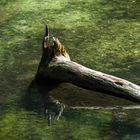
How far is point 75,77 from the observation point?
691cm

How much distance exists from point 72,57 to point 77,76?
139cm

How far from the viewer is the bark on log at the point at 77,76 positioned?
6409mm

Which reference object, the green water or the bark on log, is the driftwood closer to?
the bark on log

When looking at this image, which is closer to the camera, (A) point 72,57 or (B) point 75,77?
(B) point 75,77

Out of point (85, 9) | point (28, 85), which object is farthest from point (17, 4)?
point (28, 85)

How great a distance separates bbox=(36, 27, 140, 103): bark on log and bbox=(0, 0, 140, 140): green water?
0.42ft

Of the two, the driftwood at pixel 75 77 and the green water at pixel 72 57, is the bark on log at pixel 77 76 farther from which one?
the green water at pixel 72 57

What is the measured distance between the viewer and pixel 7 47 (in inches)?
351

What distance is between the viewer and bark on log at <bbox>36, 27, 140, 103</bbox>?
6409mm

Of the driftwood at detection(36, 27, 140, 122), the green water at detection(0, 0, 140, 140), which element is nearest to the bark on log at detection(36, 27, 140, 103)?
the driftwood at detection(36, 27, 140, 122)

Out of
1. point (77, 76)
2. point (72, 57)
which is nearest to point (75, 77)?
point (77, 76)

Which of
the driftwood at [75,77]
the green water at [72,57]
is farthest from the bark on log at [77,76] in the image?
the green water at [72,57]

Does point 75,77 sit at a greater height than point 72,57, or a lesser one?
greater

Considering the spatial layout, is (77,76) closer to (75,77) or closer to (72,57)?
(75,77)
